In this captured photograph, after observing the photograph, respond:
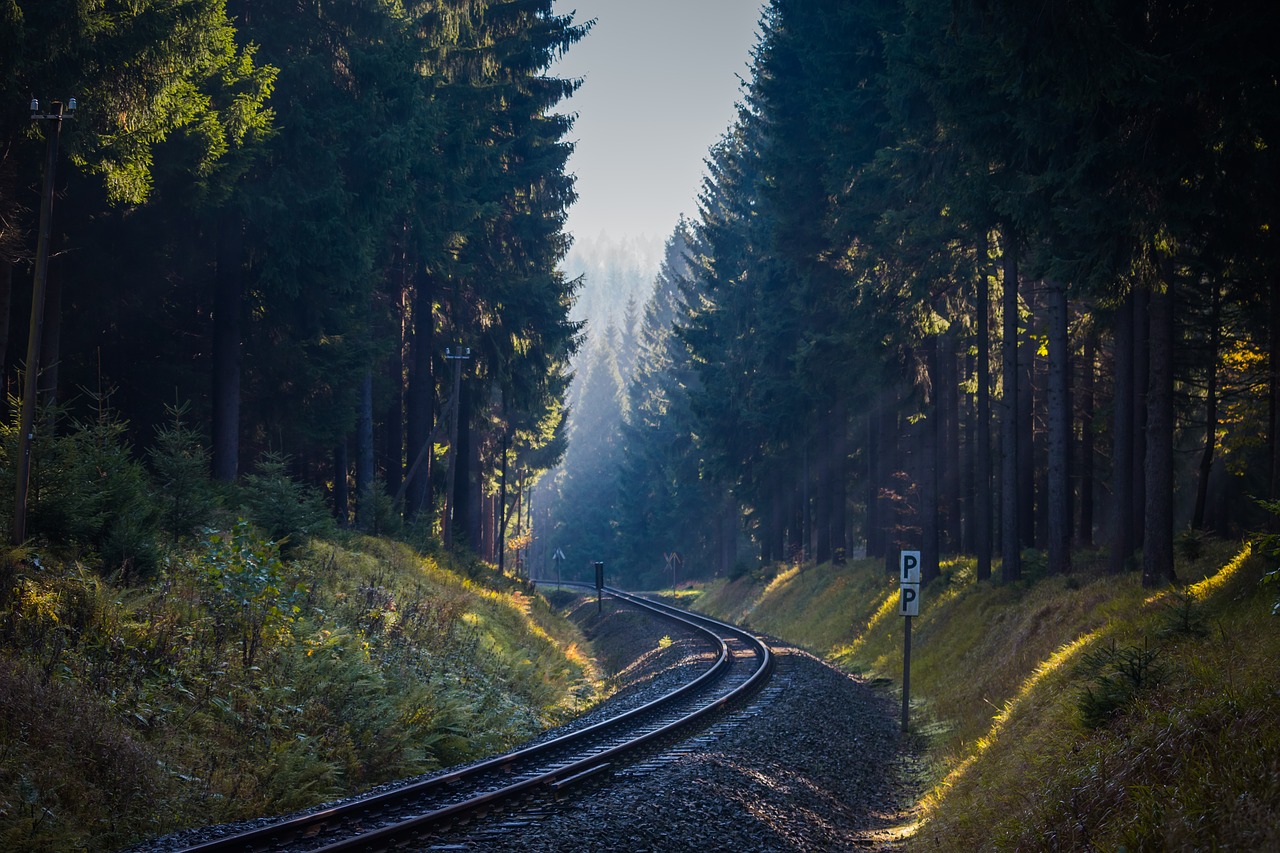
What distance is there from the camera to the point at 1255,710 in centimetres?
705

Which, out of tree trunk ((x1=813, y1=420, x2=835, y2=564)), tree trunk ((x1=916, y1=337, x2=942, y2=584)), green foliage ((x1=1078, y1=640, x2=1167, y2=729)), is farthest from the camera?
tree trunk ((x1=813, y1=420, x2=835, y2=564))

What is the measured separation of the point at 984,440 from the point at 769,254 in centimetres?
1667

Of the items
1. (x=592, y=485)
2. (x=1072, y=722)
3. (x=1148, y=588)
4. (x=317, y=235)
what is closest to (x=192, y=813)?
(x=1072, y=722)

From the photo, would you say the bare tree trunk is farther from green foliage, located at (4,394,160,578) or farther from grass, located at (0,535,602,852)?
green foliage, located at (4,394,160,578)

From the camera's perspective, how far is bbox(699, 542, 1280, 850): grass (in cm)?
647

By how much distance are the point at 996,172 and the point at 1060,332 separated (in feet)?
13.0

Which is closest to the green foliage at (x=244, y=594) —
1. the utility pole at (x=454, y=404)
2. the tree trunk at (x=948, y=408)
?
the tree trunk at (x=948, y=408)

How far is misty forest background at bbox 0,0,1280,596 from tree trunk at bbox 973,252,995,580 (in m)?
0.12

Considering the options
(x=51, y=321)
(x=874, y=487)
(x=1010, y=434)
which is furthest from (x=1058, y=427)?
(x=51, y=321)

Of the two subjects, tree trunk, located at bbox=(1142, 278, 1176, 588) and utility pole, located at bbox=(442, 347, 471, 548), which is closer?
tree trunk, located at bbox=(1142, 278, 1176, 588)

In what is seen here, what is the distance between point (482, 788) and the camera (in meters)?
11.0

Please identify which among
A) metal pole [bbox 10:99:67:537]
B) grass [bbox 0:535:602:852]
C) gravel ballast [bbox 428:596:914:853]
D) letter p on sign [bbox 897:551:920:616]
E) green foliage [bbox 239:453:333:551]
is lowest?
gravel ballast [bbox 428:596:914:853]

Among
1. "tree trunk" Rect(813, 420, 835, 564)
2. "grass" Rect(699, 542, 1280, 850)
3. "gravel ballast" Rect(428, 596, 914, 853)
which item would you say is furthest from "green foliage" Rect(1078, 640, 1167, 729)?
"tree trunk" Rect(813, 420, 835, 564)

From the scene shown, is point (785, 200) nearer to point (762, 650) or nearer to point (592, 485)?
point (762, 650)
